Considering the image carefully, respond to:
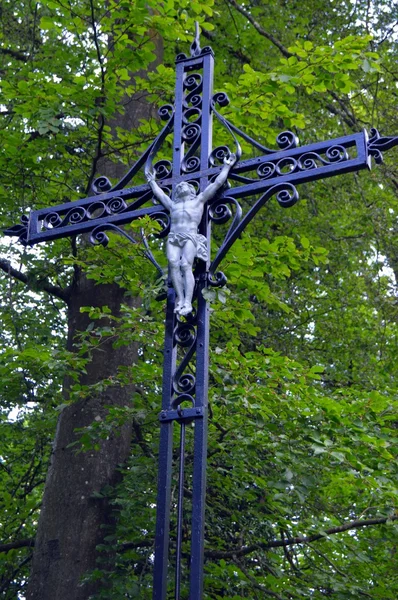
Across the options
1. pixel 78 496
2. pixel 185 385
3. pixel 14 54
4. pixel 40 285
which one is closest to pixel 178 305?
pixel 185 385

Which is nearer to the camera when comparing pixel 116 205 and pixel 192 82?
pixel 116 205

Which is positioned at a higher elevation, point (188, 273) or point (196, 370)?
point (188, 273)

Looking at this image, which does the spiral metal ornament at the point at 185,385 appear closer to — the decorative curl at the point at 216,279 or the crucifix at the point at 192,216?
the crucifix at the point at 192,216

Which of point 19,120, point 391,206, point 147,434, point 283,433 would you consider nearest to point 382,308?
point 391,206

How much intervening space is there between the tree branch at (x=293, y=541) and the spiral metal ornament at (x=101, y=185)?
2954 mm

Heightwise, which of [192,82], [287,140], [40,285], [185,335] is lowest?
[185,335]

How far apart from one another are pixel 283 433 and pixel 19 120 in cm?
500

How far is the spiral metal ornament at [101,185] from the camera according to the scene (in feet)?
13.4

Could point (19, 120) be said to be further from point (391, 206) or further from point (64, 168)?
point (391, 206)

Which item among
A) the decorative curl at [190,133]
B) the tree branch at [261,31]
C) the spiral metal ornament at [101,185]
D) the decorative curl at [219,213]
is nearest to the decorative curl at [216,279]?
the decorative curl at [219,213]

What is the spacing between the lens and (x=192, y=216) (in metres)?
3.59

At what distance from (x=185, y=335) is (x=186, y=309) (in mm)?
111

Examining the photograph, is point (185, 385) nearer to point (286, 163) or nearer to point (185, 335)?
point (185, 335)

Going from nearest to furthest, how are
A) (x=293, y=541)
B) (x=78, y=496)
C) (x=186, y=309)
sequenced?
1. (x=186, y=309)
2. (x=293, y=541)
3. (x=78, y=496)
